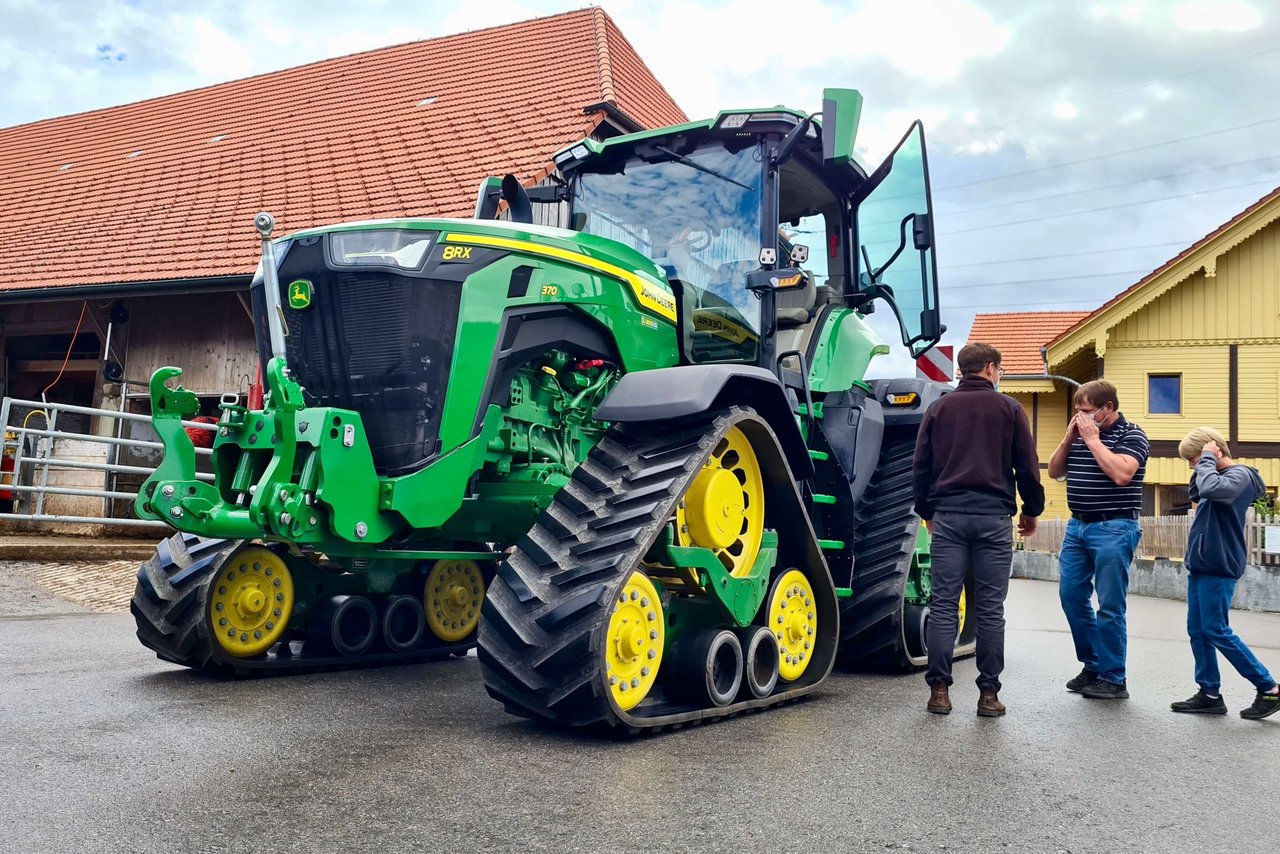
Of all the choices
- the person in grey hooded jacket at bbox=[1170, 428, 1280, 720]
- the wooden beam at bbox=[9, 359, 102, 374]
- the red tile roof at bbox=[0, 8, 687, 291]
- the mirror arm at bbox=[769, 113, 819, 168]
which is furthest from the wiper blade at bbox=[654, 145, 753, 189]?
the wooden beam at bbox=[9, 359, 102, 374]

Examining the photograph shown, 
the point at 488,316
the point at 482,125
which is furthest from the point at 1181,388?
the point at 488,316

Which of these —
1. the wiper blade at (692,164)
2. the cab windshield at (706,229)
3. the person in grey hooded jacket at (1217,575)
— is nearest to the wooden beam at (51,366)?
the cab windshield at (706,229)

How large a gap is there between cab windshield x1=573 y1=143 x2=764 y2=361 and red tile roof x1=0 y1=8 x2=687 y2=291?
7.06m

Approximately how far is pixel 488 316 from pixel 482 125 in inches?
442

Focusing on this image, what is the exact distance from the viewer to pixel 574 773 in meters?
3.79

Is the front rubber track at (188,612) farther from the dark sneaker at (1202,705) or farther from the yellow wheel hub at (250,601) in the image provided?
the dark sneaker at (1202,705)

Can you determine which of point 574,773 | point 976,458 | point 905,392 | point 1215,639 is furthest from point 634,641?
point 905,392

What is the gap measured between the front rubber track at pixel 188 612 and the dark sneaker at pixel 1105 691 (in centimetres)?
396

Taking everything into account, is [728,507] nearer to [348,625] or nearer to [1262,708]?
[348,625]

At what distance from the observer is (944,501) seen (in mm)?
5586

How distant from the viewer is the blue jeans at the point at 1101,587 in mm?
5953

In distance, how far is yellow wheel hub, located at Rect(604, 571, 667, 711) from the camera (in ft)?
14.2

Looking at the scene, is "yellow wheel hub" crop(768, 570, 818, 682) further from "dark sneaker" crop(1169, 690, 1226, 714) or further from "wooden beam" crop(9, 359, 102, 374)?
"wooden beam" crop(9, 359, 102, 374)

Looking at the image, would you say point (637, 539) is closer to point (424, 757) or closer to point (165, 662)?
point (424, 757)
